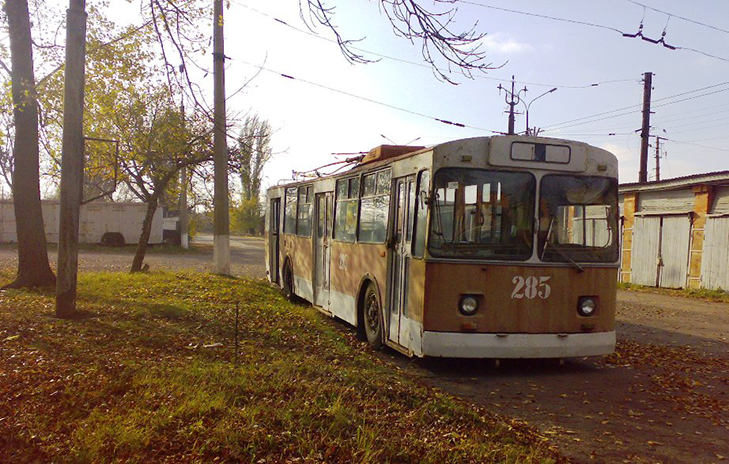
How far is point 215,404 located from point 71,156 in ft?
17.1

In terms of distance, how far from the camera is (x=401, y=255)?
8117 millimetres

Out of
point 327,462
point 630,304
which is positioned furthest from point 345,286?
point 630,304

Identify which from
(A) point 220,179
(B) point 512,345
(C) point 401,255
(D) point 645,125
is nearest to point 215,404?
(C) point 401,255

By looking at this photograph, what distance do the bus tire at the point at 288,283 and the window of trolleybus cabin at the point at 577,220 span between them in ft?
26.8

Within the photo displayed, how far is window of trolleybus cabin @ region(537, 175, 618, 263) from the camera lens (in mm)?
7449

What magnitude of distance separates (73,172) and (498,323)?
20.3ft

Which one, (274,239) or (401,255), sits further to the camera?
(274,239)

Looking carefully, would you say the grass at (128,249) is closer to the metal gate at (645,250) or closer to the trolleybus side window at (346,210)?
the metal gate at (645,250)

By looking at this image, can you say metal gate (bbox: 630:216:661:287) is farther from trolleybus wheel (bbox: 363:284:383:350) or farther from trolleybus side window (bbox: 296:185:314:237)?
trolleybus wheel (bbox: 363:284:383:350)

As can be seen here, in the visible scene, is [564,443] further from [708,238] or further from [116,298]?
[708,238]

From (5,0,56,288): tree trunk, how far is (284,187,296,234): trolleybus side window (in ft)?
17.1

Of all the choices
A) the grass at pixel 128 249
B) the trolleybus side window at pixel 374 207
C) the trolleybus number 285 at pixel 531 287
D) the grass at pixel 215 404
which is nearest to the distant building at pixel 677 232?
the trolleybus side window at pixel 374 207

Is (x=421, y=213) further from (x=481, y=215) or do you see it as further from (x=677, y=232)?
(x=677, y=232)

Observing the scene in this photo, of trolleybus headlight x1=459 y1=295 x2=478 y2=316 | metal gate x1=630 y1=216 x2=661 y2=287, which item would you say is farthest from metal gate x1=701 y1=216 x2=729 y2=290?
trolleybus headlight x1=459 y1=295 x2=478 y2=316
